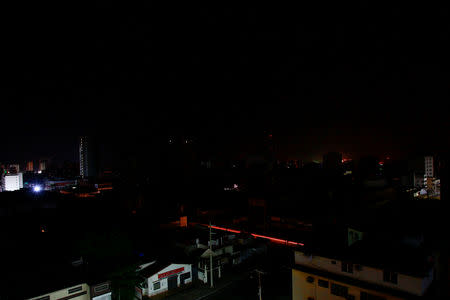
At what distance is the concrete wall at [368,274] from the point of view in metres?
4.96

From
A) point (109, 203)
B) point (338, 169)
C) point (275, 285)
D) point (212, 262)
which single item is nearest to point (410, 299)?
point (275, 285)

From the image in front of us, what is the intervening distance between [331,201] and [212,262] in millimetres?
14466

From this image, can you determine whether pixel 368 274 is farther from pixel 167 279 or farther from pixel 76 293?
pixel 76 293

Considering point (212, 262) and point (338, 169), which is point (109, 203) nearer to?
point (212, 262)

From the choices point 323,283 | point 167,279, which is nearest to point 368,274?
point 323,283

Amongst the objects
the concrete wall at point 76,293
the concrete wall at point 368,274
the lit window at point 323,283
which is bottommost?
the concrete wall at point 76,293

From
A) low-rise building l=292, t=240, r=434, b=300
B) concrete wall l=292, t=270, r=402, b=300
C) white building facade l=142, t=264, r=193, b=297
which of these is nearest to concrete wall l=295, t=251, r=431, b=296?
low-rise building l=292, t=240, r=434, b=300

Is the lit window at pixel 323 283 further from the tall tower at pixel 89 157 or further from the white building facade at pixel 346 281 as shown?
the tall tower at pixel 89 157

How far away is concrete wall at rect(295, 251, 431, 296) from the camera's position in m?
4.96

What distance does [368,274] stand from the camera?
5.49m

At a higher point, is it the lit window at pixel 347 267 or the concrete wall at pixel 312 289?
the lit window at pixel 347 267

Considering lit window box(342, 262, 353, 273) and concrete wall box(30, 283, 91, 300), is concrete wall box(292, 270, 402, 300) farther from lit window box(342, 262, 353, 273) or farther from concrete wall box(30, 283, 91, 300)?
concrete wall box(30, 283, 91, 300)

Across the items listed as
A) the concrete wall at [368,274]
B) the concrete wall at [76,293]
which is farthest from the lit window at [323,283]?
the concrete wall at [76,293]

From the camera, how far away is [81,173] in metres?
57.3
